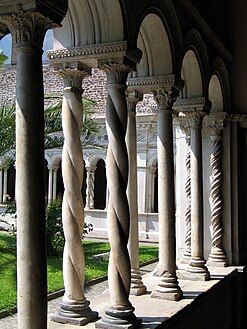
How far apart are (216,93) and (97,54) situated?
A: 3991mm

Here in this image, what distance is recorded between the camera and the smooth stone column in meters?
3.00

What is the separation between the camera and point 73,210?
4.29 metres

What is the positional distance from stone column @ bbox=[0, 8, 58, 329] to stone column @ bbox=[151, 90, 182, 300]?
2.56m

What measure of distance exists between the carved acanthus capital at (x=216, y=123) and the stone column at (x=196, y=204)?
1.24 meters

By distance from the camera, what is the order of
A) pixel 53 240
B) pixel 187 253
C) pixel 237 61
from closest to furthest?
pixel 187 253 → pixel 237 61 → pixel 53 240

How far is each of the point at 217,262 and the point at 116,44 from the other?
454 centimetres

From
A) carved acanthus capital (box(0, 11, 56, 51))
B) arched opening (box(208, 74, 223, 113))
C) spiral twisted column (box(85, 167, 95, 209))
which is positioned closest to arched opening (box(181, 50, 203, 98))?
arched opening (box(208, 74, 223, 113))

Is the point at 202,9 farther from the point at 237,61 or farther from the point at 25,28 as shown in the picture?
the point at 25,28

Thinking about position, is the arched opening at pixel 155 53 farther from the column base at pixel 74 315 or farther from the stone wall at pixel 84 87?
the stone wall at pixel 84 87

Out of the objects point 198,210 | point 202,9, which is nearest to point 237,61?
point 202,9

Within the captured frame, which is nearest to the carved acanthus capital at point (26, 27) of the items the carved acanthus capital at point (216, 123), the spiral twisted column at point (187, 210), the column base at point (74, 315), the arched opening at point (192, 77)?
the column base at point (74, 315)

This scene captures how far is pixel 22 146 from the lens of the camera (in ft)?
10.00

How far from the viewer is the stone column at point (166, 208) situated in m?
5.42

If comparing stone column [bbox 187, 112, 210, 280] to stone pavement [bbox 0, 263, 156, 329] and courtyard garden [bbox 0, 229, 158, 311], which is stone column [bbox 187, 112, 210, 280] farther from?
courtyard garden [bbox 0, 229, 158, 311]
